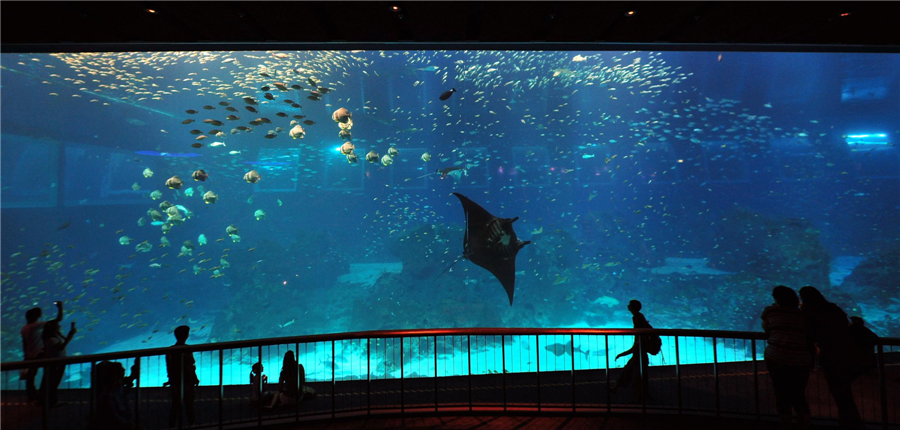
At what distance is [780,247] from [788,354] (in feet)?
69.4

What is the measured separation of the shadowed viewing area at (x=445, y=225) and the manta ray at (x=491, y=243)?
0.22 feet

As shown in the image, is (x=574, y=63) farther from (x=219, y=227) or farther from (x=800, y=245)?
(x=219, y=227)

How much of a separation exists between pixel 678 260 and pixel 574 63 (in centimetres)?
2027

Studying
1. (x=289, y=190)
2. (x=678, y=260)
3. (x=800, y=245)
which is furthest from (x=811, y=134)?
(x=289, y=190)

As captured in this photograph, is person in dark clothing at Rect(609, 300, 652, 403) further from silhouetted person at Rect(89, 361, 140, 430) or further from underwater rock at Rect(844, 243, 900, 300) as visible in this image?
underwater rock at Rect(844, 243, 900, 300)

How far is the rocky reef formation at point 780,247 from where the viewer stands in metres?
17.3

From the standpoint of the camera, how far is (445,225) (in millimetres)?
20188

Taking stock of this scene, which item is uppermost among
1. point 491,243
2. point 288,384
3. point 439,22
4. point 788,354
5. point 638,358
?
point 439,22

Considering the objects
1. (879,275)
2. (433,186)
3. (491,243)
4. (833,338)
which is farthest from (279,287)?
(879,275)

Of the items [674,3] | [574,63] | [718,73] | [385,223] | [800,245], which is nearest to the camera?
[674,3]

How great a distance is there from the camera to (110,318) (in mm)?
31703

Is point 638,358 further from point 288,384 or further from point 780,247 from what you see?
point 780,247

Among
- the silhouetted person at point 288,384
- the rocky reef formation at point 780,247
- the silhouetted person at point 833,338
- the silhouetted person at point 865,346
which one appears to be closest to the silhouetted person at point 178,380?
the silhouetted person at point 288,384

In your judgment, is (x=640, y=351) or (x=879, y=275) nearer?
(x=640, y=351)
